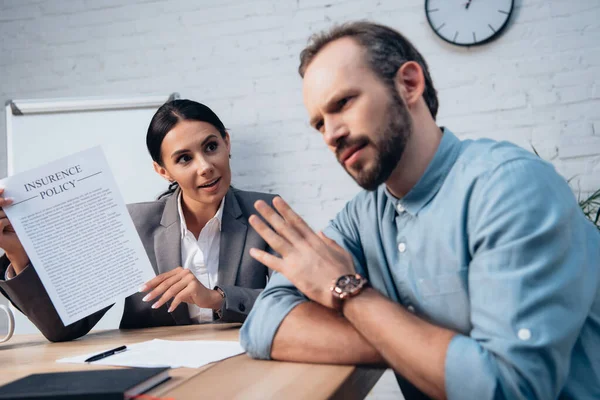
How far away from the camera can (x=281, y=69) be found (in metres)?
2.67

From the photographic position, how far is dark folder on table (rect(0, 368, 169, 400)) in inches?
25.4

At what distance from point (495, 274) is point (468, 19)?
6.37 feet

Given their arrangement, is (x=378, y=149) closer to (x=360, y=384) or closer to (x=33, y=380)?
(x=360, y=384)

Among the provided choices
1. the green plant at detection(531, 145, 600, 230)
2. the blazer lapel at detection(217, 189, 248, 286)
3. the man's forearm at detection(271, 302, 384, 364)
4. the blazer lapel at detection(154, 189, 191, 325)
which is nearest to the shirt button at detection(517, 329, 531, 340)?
the man's forearm at detection(271, 302, 384, 364)

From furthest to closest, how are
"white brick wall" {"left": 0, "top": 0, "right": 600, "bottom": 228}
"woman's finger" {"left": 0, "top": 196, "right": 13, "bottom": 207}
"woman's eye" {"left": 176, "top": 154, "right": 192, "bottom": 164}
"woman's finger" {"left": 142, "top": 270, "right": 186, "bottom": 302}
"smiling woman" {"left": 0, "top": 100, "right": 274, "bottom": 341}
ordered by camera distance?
"white brick wall" {"left": 0, "top": 0, "right": 600, "bottom": 228} → "woman's eye" {"left": 176, "top": 154, "right": 192, "bottom": 164} → "smiling woman" {"left": 0, "top": 100, "right": 274, "bottom": 341} → "woman's finger" {"left": 142, "top": 270, "right": 186, "bottom": 302} → "woman's finger" {"left": 0, "top": 196, "right": 13, "bottom": 207}

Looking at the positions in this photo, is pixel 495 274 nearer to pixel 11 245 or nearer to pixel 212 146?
pixel 11 245

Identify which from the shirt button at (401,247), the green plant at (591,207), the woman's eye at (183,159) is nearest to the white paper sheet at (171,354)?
the shirt button at (401,247)

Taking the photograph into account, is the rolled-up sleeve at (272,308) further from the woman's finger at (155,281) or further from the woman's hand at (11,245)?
the woman's hand at (11,245)

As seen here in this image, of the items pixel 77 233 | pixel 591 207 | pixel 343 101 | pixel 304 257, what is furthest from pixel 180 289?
pixel 591 207

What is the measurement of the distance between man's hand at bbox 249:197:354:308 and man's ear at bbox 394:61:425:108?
0.32 meters

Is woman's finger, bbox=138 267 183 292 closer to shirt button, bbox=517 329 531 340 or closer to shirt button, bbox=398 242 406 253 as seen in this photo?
shirt button, bbox=398 242 406 253

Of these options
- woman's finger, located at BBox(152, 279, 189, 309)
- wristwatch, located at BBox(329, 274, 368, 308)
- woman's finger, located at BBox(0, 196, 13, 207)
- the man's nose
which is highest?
woman's finger, located at BBox(0, 196, 13, 207)

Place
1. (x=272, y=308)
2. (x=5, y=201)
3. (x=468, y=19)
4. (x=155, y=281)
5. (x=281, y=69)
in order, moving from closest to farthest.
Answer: (x=272, y=308), (x=5, y=201), (x=155, y=281), (x=468, y=19), (x=281, y=69)

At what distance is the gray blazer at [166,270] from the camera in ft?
4.53
